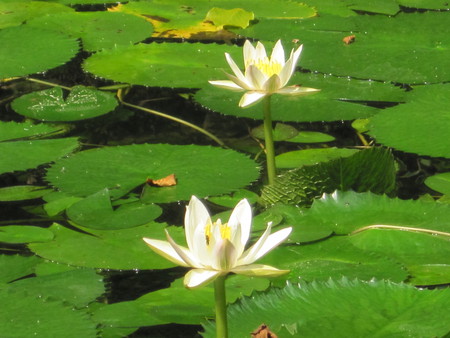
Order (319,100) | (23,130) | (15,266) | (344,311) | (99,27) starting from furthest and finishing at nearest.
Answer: (99,27), (319,100), (23,130), (15,266), (344,311)

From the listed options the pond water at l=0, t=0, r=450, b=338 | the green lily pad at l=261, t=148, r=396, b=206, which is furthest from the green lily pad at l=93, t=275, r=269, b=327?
the green lily pad at l=261, t=148, r=396, b=206

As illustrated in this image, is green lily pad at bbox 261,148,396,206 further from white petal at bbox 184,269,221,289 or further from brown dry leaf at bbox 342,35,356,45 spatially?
brown dry leaf at bbox 342,35,356,45

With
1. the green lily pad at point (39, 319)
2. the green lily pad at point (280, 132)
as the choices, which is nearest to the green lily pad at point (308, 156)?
the green lily pad at point (280, 132)

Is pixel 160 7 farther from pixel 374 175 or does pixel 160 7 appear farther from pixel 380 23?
pixel 374 175

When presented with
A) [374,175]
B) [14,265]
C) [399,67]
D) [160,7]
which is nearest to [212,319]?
[14,265]

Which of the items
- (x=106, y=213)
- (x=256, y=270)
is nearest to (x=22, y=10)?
(x=106, y=213)

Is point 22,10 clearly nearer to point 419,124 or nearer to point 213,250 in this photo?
point 419,124
